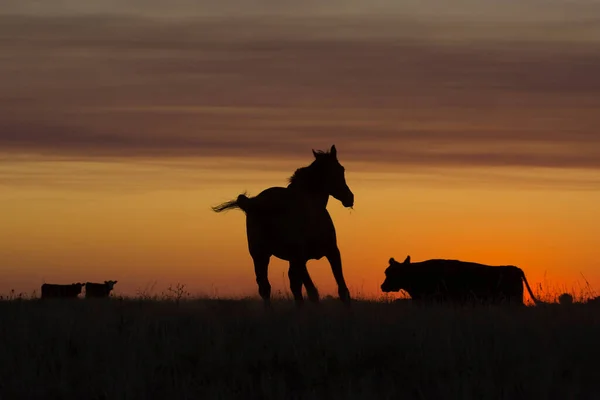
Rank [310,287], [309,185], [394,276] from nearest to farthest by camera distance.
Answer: [310,287] → [309,185] → [394,276]

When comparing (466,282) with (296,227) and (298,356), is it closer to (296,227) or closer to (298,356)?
(296,227)

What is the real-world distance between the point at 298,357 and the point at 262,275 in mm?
6970

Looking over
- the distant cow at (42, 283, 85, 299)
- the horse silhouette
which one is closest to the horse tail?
the horse silhouette

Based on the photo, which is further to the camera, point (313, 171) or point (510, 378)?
point (313, 171)

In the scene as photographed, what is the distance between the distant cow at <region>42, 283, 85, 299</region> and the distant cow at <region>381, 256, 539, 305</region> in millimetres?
8469

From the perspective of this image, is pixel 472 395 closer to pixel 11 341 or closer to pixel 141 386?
pixel 141 386

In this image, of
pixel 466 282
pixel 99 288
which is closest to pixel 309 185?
pixel 466 282

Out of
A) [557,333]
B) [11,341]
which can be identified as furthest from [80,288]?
[557,333]

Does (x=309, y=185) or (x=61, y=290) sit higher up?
(x=309, y=185)

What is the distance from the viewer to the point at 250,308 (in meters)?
15.5

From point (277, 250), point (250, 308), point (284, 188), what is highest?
point (284, 188)

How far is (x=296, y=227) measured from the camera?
1706 cm

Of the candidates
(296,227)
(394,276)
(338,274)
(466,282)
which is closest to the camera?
(296,227)

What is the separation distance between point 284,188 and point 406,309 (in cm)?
348
